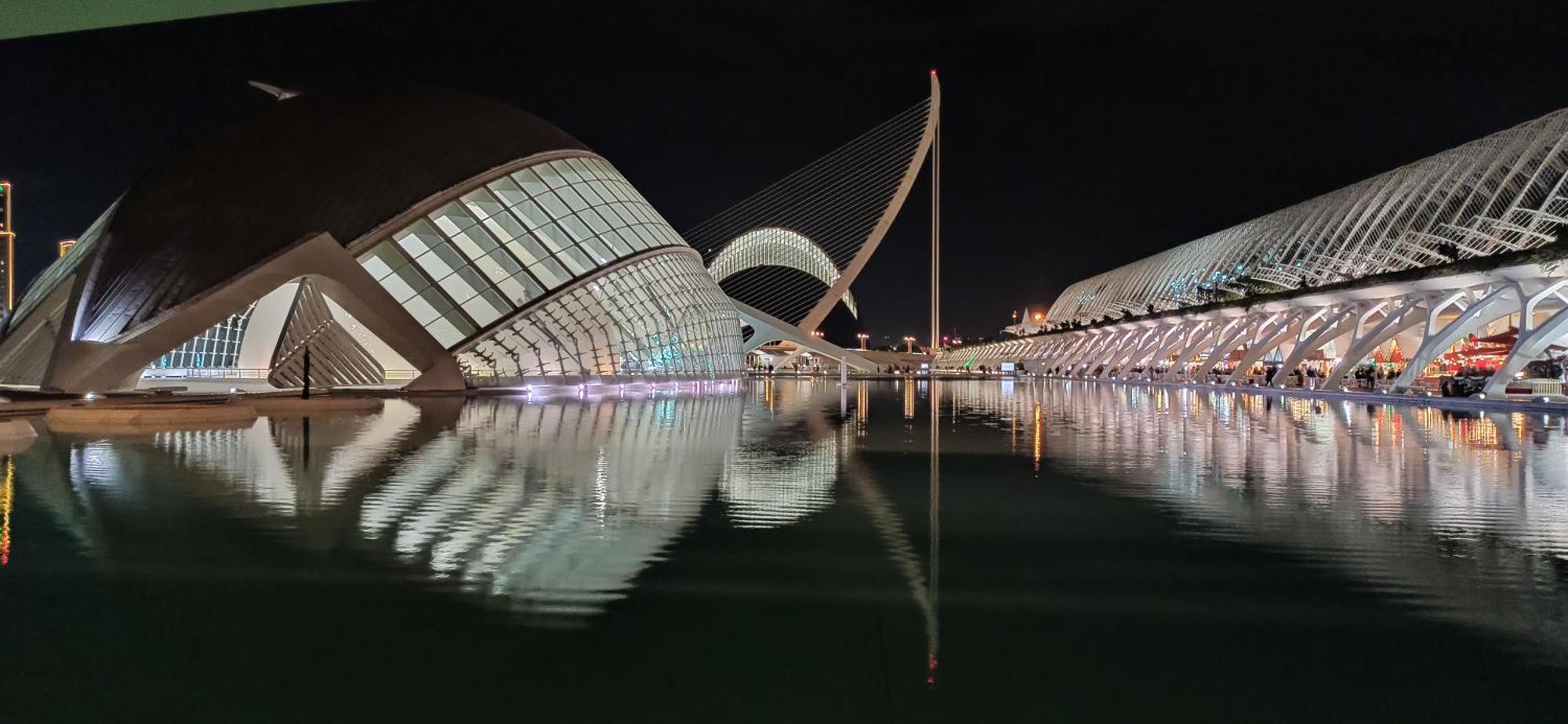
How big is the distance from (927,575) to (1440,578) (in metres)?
2.89

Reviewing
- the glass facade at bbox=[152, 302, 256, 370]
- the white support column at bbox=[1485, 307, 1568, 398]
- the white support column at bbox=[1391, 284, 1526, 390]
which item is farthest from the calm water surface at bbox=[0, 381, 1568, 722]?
the glass facade at bbox=[152, 302, 256, 370]

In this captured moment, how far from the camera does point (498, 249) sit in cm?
3184

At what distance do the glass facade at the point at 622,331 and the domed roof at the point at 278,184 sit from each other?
4.98 metres

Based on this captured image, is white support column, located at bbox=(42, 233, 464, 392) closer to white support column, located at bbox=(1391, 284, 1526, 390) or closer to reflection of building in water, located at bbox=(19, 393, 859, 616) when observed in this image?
reflection of building in water, located at bbox=(19, 393, 859, 616)

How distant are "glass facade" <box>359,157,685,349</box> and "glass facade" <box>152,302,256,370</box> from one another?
31.4 ft

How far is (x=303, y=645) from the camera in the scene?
4.45 meters

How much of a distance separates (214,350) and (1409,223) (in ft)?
165

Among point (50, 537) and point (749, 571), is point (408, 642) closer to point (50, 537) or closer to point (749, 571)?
point (749, 571)

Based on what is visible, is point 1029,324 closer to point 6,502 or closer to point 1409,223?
point 1409,223

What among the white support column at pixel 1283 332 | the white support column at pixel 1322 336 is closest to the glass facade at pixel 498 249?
the white support column at pixel 1322 336

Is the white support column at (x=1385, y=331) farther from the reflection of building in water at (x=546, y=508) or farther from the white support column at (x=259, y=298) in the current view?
the white support column at (x=259, y=298)

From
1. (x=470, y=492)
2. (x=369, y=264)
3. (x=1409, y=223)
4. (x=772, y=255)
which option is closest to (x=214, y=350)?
(x=369, y=264)

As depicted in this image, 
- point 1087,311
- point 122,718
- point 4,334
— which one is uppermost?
point 1087,311

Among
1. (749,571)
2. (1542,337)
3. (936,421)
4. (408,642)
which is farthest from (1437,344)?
(408,642)
